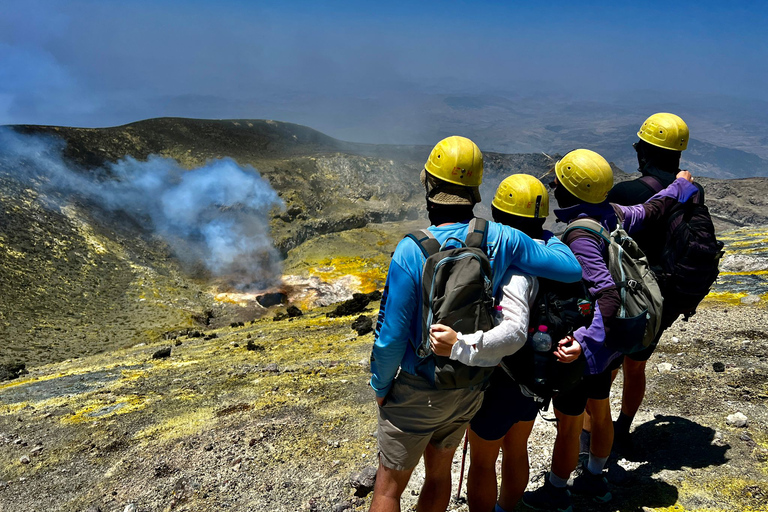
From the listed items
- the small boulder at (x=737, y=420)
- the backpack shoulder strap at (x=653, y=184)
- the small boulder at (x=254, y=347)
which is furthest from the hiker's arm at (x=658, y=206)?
the small boulder at (x=254, y=347)

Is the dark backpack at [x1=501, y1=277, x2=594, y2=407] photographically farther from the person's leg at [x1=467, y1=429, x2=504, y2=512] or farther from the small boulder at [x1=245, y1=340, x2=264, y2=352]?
the small boulder at [x1=245, y1=340, x2=264, y2=352]

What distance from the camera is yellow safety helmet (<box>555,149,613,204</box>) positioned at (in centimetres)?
362

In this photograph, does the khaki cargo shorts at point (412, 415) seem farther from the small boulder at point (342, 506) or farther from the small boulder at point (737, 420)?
the small boulder at point (737, 420)

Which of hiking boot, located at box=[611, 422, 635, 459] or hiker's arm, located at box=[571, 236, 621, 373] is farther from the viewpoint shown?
hiking boot, located at box=[611, 422, 635, 459]

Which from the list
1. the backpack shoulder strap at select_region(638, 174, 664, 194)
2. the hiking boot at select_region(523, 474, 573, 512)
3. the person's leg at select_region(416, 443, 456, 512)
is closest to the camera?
the person's leg at select_region(416, 443, 456, 512)

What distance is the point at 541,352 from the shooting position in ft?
10.2

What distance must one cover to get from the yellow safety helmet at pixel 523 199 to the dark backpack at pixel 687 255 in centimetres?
148

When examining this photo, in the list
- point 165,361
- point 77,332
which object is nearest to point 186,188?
point 77,332

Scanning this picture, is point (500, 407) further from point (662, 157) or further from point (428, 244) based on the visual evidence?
point (662, 157)

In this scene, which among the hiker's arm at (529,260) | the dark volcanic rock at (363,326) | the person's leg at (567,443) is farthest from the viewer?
the dark volcanic rock at (363,326)

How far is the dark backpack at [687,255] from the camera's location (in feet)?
13.1

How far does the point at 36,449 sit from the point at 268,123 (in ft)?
201

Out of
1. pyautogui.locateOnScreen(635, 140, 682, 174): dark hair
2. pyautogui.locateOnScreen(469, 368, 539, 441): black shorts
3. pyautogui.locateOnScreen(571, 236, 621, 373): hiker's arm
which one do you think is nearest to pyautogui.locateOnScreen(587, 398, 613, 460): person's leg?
pyautogui.locateOnScreen(571, 236, 621, 373): hiker's arm

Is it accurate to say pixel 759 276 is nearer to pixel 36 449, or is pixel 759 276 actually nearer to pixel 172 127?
pixel 36 449
